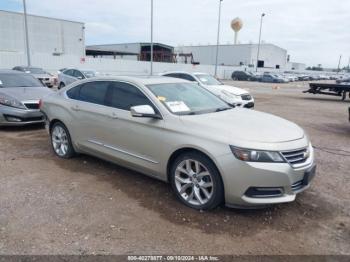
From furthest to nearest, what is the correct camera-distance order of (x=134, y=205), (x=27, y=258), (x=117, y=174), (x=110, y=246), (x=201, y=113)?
(x=117, y=174), (x=201, y=113), (x=134, y=205), (x=110, y=246), (x=27, y=258)

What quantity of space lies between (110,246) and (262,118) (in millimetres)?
2546

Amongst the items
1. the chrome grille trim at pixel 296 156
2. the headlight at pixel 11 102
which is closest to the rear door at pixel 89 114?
the chrome grille trim at pixel 296 156

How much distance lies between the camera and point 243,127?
3.69m

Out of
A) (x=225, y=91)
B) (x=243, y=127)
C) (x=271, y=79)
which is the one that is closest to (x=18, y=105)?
(x=243, y=127)

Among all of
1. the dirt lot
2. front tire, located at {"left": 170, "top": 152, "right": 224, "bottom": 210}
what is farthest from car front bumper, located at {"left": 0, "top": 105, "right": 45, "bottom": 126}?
front tire, located at {"left": 170, "top": 152, "right": 224, "bottom": 210}

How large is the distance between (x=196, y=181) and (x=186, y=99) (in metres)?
1.29

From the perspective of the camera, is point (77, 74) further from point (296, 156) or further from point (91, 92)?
point (296, 156)

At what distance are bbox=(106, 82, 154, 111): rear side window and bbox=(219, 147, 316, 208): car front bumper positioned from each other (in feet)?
4.90

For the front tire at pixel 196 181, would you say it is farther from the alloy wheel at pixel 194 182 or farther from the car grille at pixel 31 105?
the car grille at pixel 31 105

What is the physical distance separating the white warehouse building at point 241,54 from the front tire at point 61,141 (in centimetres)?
7466

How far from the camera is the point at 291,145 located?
353 centimetres

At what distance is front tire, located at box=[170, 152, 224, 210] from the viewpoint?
3.56m

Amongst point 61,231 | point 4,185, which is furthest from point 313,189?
point 4,185

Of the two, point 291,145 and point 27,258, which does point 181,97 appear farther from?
point 27,258
